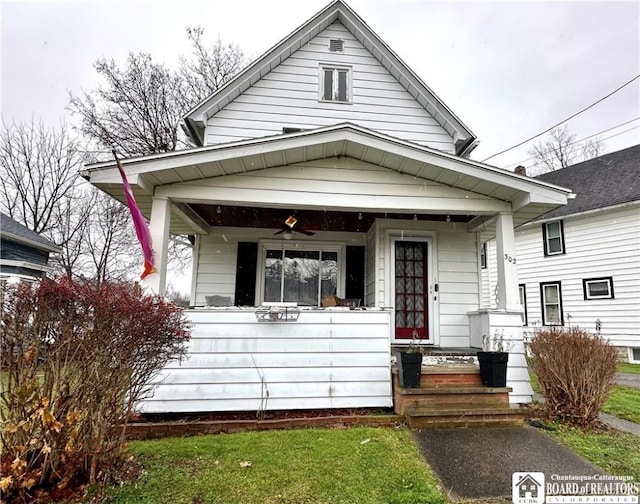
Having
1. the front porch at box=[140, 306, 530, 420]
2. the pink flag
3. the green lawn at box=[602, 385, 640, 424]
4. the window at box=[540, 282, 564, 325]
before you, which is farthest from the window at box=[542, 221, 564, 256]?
the pink flag

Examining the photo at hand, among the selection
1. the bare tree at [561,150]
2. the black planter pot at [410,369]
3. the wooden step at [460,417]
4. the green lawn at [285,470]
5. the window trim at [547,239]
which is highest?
the bare tree at [561,150]

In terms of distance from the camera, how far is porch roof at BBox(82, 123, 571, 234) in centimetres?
466

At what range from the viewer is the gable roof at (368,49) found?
7.29m

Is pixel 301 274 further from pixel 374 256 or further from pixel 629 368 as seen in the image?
pixel 629 368

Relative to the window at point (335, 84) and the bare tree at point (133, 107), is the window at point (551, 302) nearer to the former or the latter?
the window at point (335, 84)

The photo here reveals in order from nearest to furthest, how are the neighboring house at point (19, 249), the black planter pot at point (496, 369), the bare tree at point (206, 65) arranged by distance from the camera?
the black planter pot at point (496, 369), the neighboring house at point (19, 249), the bare tree at point (206, 65)

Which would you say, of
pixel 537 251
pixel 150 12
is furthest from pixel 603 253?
pixel 150 12

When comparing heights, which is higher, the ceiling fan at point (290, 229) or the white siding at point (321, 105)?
Result: the white siding at point (321, 105)

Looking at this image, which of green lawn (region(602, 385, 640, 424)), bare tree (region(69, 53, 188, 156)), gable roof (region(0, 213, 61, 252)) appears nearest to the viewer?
green lawn (region(602, 385, 640, 424))

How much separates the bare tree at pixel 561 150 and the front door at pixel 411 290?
71.3 ft

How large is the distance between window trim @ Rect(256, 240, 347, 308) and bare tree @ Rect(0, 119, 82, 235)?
1569 centimetres

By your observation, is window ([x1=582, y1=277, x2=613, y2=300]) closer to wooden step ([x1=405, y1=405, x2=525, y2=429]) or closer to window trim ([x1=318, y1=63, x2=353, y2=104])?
wooden step ([x1=405, y1=405, x2=525, y2=429])

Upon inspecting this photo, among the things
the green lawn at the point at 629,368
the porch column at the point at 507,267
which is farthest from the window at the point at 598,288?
the porch column at the point at 507,267

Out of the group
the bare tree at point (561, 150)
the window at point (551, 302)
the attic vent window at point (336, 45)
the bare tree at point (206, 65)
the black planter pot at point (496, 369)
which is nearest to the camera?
the black planter pot at point (496, 369)
